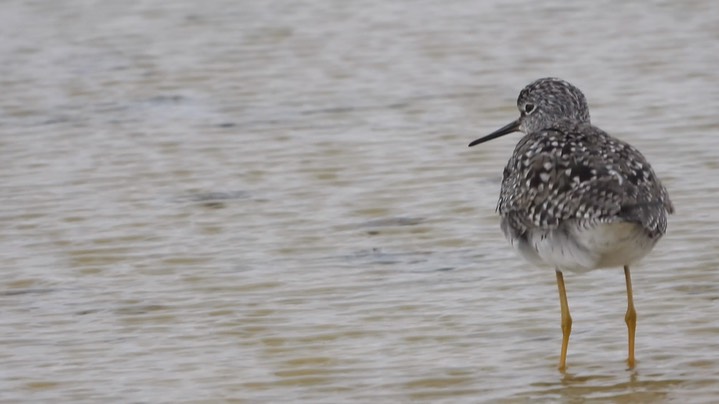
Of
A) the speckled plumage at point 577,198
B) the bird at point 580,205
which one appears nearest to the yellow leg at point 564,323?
the bird at point 580,205

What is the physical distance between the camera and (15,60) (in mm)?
12047

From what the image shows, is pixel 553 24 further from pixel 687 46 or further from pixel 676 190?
pixel 676 190

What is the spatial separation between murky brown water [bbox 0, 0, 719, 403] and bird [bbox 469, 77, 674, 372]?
1.53 ft

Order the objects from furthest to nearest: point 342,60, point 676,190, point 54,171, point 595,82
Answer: point 342,60
point 595,82
point 54,171
point 676,190

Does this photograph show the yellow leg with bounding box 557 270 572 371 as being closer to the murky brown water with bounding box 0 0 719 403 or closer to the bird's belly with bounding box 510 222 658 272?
the murky brown water with bounding box 0 0 719 403

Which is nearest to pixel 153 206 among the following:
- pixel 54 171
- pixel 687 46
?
pixel 54 171

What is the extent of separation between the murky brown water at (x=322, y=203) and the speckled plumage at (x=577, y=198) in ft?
1.71

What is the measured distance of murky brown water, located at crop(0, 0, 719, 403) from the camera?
6.83 meters

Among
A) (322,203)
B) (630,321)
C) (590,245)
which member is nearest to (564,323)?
(630,321)

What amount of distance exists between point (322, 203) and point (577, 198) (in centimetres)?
278

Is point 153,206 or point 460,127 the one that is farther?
point 460,127

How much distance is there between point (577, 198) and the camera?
6.42 m

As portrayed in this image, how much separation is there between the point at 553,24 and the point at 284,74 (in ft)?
7.49

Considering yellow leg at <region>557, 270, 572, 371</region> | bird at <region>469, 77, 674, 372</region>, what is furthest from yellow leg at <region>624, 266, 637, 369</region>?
yellow leg at <region>557, 270, 572, 371</region>
